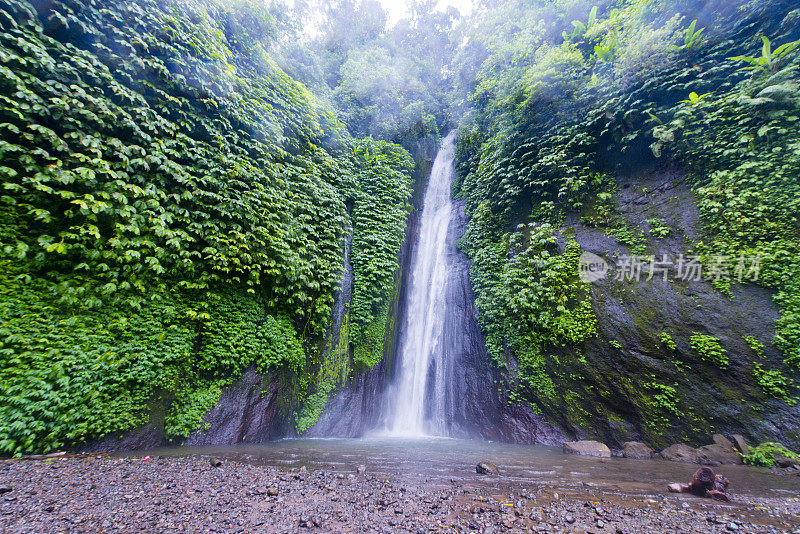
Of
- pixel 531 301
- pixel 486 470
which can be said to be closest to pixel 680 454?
pixel 531 301

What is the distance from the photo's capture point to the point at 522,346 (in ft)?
26.1

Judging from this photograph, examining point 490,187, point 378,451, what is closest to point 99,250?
point 378,451

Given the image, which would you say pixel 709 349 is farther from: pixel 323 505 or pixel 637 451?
pixel 323 505

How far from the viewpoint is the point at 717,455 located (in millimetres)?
4898

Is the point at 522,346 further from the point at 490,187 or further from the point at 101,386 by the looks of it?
the point at 101,386

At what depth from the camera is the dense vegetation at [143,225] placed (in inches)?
157

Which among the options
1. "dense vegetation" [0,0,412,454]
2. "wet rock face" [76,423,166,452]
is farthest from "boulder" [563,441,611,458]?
"wet rock face" [76,423,166,452]

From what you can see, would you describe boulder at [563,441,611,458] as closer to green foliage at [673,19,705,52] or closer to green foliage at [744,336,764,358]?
green foliage at [744,336,764,358]

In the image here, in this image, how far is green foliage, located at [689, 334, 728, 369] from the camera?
207 inches

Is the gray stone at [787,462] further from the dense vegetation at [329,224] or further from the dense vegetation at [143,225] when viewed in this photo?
the dense vegetation at [143,225]

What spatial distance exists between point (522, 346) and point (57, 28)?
37.2ft

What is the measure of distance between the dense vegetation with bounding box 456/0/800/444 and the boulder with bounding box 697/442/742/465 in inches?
17.0

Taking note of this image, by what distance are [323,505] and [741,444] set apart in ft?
23.2

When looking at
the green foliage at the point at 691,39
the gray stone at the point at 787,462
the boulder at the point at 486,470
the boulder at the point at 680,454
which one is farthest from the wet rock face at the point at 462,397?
the green foliage at the point at 691,39
